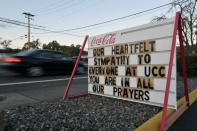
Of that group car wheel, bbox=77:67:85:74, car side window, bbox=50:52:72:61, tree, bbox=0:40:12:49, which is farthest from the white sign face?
tree, bbox=0:40:12:49

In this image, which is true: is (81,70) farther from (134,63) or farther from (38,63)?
(134,63)

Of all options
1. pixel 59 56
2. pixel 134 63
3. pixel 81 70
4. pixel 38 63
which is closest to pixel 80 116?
pixel 134 63

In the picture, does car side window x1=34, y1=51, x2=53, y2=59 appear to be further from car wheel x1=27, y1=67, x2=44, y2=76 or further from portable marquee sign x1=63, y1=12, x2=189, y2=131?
portable marquee sign x1=63, y1=12, x2=189, y2=131

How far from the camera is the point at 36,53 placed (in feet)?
41.3

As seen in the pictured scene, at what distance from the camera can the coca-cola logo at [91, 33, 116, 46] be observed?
20.1 feet

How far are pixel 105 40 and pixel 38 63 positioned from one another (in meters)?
7.01

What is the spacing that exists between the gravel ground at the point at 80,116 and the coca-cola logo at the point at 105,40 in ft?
5.23

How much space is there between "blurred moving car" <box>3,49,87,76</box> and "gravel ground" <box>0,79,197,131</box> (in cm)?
671

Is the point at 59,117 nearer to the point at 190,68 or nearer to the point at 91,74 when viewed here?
the point at 91,74

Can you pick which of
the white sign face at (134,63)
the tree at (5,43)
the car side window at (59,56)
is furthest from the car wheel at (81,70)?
the tree at (5,43)

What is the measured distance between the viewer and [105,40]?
633 cm

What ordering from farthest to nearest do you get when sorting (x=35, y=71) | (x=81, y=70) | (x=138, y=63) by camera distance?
(x=81, y=70) → (x=35, y=71) → (x=138, y=63)

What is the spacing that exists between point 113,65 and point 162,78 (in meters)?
1.54

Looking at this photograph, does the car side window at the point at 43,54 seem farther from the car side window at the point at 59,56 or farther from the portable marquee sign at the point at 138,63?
the portable marquee sign at the point at 138,63
